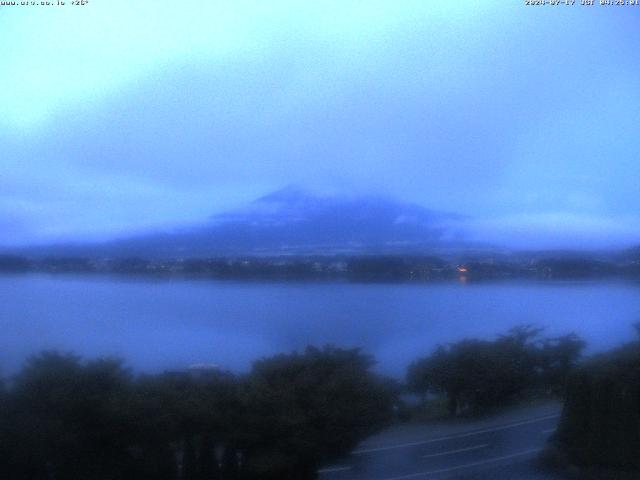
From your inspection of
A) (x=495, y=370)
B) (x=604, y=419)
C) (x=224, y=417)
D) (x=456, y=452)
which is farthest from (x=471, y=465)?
(x=224, y=417)

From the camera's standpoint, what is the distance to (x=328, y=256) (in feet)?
17.2

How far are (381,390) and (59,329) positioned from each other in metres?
2.10

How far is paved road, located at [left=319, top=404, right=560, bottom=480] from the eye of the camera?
4898mm

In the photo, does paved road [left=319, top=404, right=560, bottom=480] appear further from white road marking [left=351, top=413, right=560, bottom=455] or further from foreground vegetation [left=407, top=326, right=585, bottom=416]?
foreground vegetation [left=407, top=326, right=585, bottom=416]

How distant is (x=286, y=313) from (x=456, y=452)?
4.72 feet

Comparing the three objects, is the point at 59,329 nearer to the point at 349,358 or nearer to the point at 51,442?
the point at 51,442

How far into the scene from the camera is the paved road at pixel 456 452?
490cm

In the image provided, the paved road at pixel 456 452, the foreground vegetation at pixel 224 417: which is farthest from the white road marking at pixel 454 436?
the foreground vegetation at pixel 224 417

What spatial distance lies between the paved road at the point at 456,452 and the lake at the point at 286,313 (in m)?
0.49

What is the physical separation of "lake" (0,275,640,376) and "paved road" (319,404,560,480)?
0.49 meters

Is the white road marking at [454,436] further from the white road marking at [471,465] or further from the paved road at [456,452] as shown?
the white road marking at [471,465]

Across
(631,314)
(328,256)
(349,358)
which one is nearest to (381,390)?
(349,358)

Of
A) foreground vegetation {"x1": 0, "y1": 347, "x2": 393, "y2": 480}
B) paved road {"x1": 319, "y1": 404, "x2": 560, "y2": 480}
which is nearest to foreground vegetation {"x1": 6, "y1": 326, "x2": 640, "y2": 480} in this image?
foreground vegetation {"x1": 0, "y1": 347, "x2": 393, "y2": 480}

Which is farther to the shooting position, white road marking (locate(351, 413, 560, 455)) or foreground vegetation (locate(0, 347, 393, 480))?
white road marking (locate(351, 413, 560, 455))
